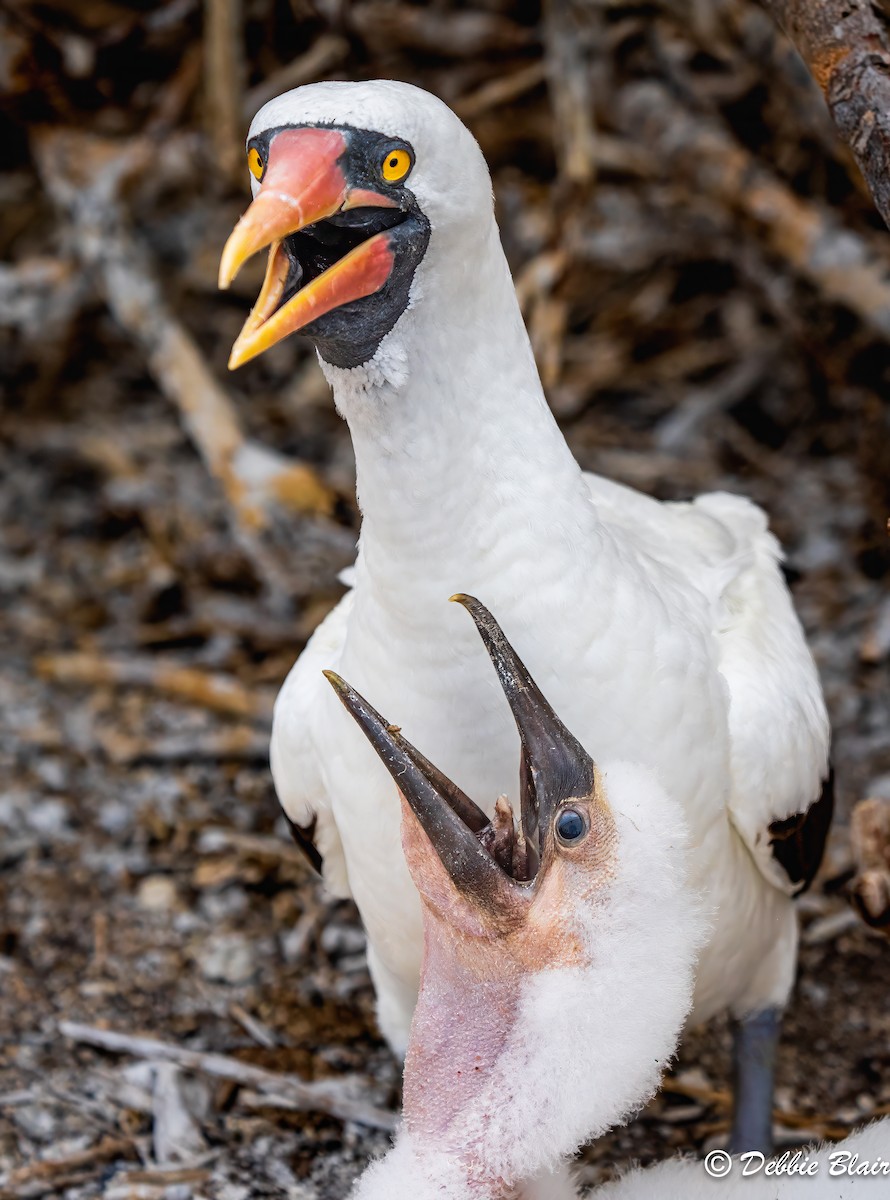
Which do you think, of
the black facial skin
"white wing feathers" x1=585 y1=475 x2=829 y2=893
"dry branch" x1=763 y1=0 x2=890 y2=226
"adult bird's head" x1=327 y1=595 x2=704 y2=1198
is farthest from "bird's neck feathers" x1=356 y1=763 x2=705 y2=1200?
"dry branch" x1=763 y1=0 x2=890 y2=226

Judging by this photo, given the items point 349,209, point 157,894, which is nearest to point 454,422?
point 349,209

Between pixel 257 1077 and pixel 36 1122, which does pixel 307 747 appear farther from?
pixel 36 1122

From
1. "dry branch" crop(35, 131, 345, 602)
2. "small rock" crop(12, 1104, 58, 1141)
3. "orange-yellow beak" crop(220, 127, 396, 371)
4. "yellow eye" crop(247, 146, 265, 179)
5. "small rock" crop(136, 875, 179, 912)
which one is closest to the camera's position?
"orange-yellow beak" crop(220, 127, 396, 371)

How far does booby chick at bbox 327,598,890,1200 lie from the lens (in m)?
2.02

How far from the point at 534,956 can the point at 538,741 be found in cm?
30

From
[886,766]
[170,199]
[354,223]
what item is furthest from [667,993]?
[170,199]

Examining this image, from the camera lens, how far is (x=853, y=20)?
91.7 inches

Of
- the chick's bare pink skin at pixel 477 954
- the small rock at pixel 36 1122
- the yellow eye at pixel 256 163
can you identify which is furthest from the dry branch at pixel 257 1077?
the yellow eye at pixel 256 163

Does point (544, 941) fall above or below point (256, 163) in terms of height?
below

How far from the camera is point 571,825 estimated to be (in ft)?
6.69

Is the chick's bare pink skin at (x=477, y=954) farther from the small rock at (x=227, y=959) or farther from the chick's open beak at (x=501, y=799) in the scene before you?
the small rock at (x=227, y=959)

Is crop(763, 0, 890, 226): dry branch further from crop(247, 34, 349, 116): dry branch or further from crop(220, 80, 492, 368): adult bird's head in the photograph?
crop(247, 34, 349, 116): dry branch

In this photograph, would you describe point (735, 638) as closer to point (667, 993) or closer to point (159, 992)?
point (667, 993)

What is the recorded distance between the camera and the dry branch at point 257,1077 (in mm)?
2826
